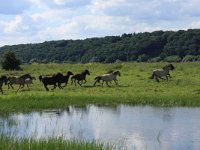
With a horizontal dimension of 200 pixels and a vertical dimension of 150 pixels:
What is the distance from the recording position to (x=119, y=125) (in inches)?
780

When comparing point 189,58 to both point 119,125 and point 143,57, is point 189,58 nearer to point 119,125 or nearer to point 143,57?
point 143,57

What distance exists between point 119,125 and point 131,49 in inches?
3708

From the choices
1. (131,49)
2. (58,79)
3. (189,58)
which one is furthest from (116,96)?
(131,49)

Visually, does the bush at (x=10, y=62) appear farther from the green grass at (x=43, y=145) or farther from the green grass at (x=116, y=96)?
the green grass at (x=43, y=145)

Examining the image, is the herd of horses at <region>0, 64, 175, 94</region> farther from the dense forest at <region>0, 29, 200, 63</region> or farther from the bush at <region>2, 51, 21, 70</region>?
the dense forest at <region>0, 29, 200, 63</region>

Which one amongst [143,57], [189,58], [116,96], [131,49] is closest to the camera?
[116,96]

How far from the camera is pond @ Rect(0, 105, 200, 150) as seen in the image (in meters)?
16.2

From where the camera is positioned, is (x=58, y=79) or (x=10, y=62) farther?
(x=10, y=62)

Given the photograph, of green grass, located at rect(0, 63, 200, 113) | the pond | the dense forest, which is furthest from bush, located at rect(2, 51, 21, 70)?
the dense forest

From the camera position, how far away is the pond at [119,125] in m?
16.2

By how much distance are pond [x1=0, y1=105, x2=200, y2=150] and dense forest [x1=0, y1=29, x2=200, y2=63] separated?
7056 centimetres

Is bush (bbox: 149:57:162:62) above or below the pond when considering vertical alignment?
below

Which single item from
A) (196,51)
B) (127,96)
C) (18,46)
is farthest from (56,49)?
(127,96)

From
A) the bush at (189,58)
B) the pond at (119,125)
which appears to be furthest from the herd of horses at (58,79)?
the bush at (189,58)
